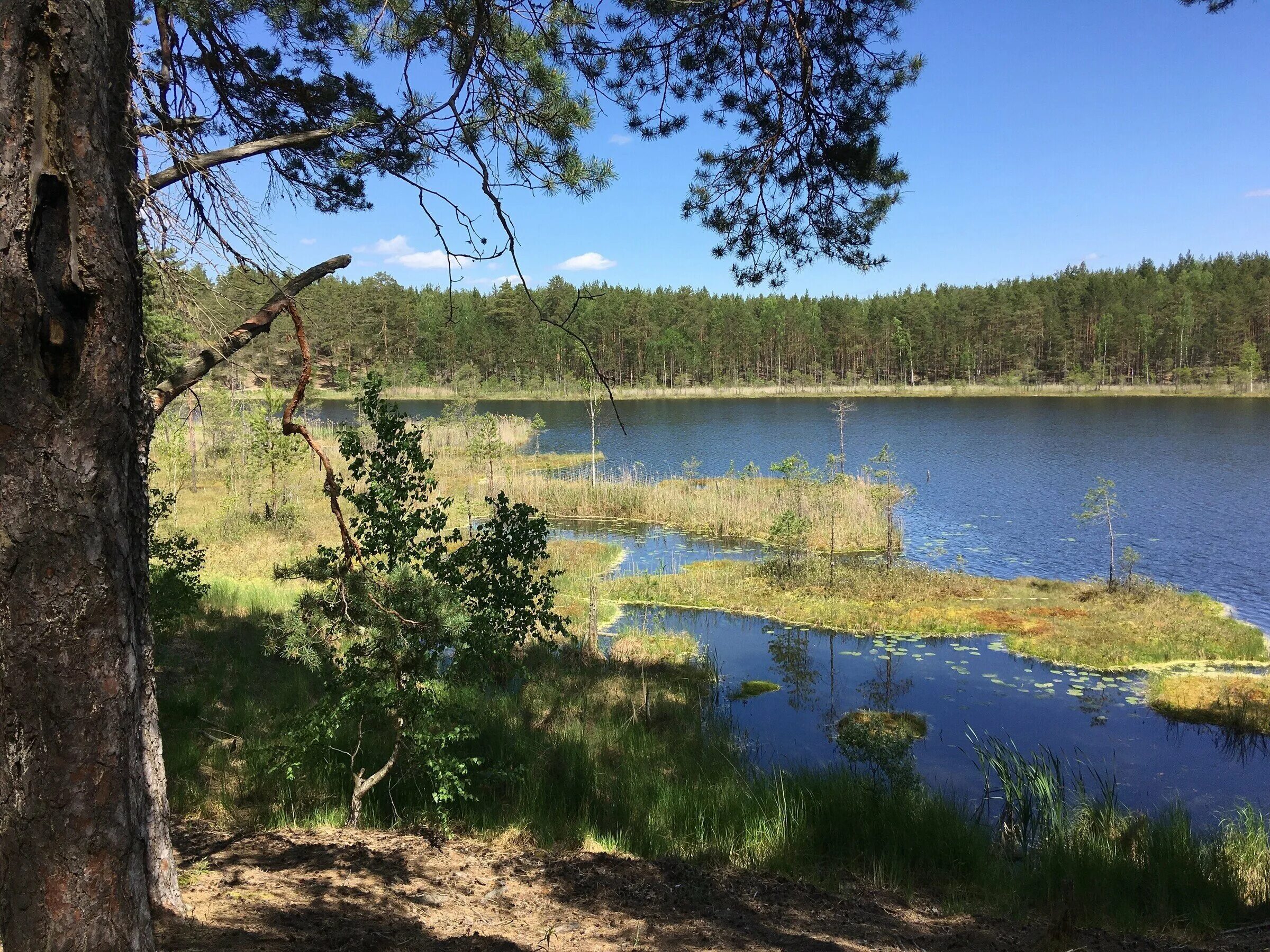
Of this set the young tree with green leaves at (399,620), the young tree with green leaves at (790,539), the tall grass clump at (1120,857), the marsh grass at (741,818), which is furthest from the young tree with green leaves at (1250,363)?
the young tree with green leaves at (399,620)

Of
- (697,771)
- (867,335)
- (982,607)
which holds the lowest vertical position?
(982,607)

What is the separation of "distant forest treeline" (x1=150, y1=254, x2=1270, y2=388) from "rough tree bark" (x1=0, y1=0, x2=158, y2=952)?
64.8 metres

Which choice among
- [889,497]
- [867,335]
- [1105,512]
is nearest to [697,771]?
[889,497]

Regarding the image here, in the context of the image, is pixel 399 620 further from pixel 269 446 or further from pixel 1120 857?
pixel 269 446

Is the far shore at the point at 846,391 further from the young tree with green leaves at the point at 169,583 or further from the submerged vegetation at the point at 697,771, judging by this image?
the young tree with green leaves at the point at 169,583

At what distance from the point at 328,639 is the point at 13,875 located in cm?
301

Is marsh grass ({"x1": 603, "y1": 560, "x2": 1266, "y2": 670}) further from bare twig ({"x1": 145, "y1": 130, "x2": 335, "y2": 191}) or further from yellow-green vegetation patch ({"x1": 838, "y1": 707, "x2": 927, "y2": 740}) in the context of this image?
bare twig ({"x1": 145, "y1": 130, "x2": 335, "y2": 191})

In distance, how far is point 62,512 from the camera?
6.31 feet

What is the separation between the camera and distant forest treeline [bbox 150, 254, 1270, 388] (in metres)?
73.4

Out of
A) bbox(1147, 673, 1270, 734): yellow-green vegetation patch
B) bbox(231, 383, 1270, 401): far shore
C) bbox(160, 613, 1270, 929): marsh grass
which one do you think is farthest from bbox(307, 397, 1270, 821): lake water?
bbox(231, 383, 1270, 401): far shore

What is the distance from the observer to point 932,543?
2012 cm

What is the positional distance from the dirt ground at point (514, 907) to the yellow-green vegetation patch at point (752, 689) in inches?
245

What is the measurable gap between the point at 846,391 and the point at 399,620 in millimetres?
82153

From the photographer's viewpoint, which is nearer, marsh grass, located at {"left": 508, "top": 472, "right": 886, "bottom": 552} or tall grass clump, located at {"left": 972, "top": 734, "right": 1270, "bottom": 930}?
tall grass clump, located at {"left": 972, "top": 734, "right": 1270, "bottom": 930}
